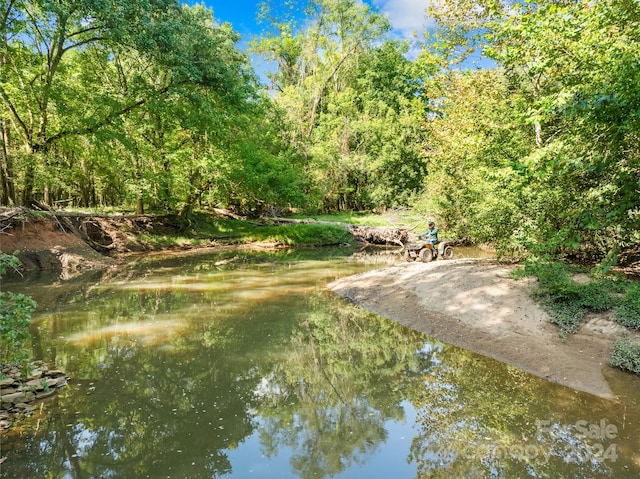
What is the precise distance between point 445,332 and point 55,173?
18534 mm

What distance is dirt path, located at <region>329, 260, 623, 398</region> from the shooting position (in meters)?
6.54

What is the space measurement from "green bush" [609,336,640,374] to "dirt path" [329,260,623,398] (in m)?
0.15

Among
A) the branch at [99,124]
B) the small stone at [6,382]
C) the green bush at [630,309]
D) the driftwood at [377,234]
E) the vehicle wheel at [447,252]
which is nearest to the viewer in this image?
the small stone at [6,382]

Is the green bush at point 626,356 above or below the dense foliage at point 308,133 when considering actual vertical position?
below

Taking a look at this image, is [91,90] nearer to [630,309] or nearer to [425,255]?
[425,255]

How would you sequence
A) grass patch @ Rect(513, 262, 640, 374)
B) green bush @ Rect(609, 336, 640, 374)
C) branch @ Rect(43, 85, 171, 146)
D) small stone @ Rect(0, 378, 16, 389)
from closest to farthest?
1. small stone @ Rect(0, 378, 16, 389)
2. green bush @ Rect(609, 336, 640, 374)
3. grass patch @ Rect(513, 262, 640, 374)
4. branch @ Rect(43, 85, 171, 146)

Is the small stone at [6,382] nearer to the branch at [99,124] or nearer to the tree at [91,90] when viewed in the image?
the tree at [91,90]

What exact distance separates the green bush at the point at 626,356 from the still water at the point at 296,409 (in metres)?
0.24

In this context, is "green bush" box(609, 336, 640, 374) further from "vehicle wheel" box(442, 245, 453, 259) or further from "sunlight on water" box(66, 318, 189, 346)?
"vehicle wheel" box(442, 245, 453, 259)

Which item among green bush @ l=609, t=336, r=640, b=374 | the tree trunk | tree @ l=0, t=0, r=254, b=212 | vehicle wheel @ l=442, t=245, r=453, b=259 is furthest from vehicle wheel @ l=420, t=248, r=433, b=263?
the tree trunk

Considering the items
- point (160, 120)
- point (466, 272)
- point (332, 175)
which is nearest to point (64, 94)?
point (160, 120)

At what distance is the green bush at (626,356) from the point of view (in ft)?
20.2

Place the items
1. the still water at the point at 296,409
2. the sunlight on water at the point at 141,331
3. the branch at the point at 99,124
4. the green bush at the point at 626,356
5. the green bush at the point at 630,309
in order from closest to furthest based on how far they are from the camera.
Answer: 1. the still water at the point at 296,409
2. the green bush at the point at 626,356
3. the green bush at the point at 630,309
4. the sunlight on water at the point at 141,331
5. the branch at the point at 99,124

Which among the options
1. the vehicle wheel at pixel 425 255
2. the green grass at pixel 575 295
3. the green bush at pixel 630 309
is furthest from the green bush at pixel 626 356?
the vehicle wheel at pixel 425 255
